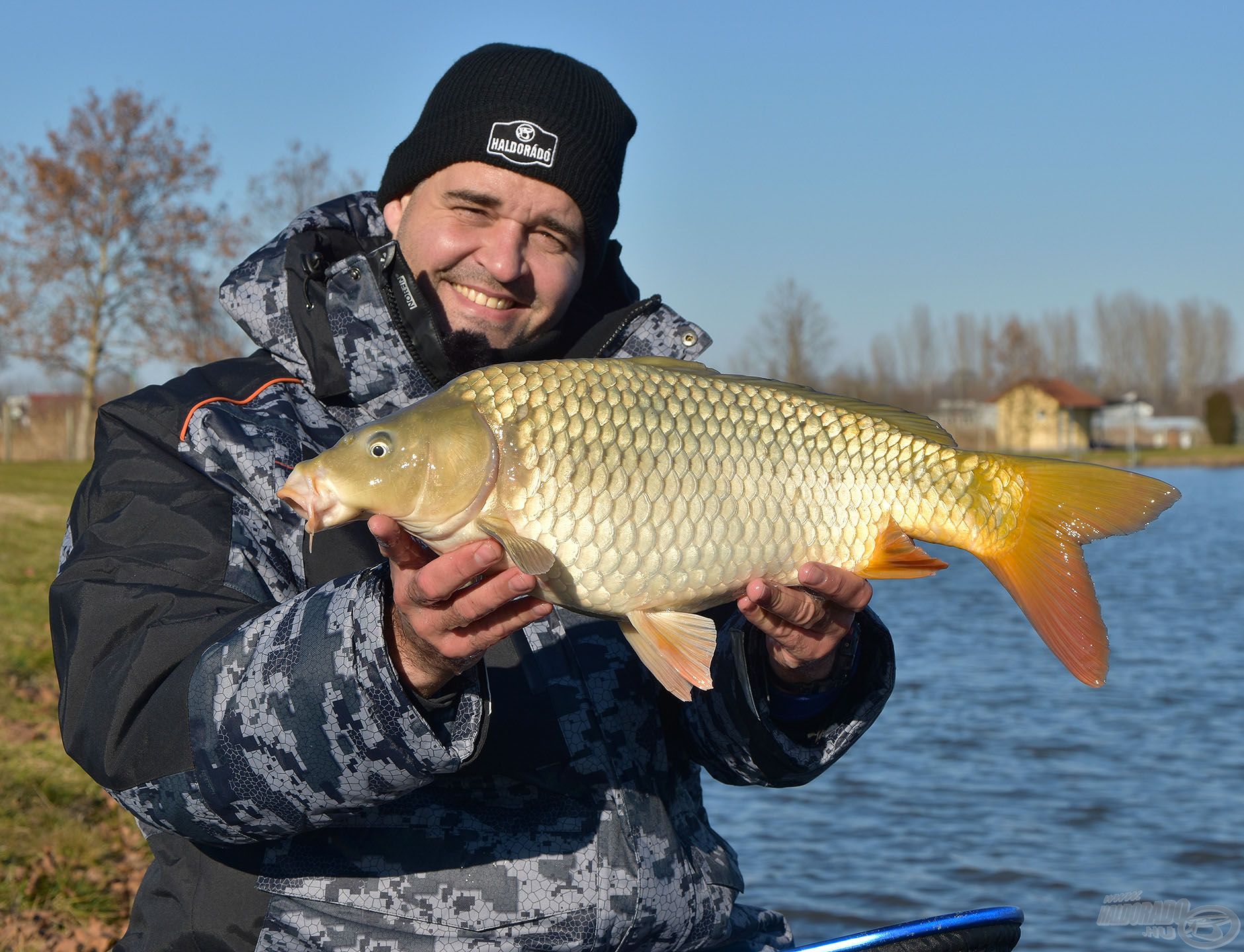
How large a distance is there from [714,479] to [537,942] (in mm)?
843

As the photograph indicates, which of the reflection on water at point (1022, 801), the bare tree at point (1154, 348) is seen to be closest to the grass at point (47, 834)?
the reflection on water at point (1022, 801)

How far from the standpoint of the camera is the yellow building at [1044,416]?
181 feet

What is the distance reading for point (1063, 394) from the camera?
2346 inches

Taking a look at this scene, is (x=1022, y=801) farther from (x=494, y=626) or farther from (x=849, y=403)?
(x=494, y=626)

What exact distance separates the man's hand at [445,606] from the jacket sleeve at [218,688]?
0.12ft

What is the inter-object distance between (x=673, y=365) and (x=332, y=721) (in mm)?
799

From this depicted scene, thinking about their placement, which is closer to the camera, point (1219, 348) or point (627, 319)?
point (627, 319)

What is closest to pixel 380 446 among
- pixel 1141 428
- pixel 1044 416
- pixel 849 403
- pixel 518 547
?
pixel 518 547

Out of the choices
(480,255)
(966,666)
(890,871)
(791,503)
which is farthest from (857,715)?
(966,666)

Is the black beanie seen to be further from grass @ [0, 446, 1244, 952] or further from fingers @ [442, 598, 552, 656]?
grass @ [0, 446, 1244, 952]

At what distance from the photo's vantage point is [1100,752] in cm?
866

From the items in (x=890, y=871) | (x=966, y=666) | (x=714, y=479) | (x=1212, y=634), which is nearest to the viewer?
(x=714, y=479)

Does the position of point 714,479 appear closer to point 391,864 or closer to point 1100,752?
point 391,864

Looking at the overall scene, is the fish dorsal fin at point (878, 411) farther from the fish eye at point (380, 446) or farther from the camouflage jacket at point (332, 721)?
the fish eye at point (380, 446)
